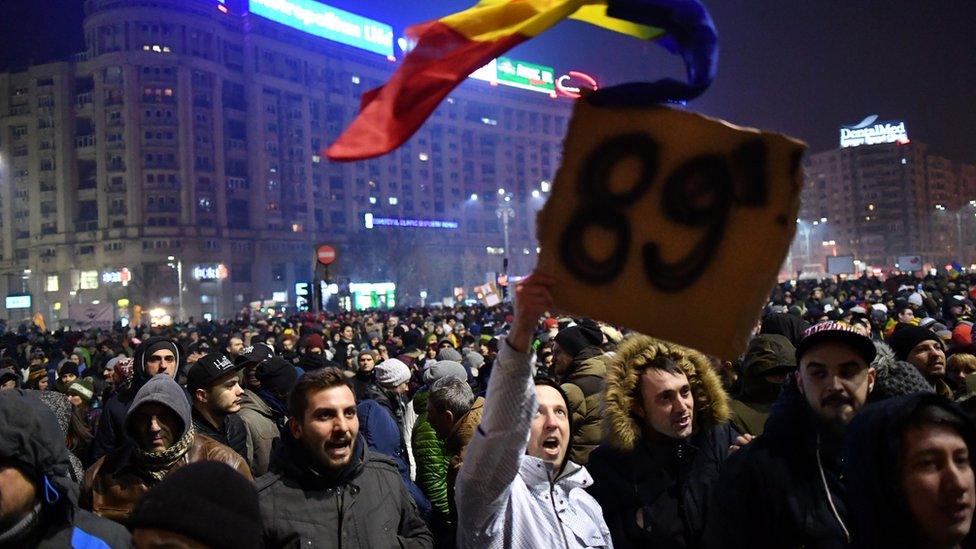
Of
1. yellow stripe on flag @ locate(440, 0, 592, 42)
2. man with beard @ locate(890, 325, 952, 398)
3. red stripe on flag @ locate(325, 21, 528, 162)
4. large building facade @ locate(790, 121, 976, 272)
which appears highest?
large building facade @ locate(790, 121, 976, 272)

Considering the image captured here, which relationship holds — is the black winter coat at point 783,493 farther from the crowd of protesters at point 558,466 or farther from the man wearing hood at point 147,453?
the man wearing hood at point 147,453

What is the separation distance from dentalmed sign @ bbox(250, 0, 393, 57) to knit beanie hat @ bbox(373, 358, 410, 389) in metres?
90.5

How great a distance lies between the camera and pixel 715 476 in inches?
A: 141

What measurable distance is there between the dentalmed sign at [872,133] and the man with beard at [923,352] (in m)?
166

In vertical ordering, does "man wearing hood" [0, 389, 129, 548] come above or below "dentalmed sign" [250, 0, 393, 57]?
below

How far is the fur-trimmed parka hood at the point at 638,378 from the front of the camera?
12.3ft

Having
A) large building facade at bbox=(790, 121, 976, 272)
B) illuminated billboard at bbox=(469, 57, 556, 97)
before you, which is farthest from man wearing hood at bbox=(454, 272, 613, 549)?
large building facade at bbox=(790, 121, 976, 272)

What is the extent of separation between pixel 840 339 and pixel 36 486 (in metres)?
3.31

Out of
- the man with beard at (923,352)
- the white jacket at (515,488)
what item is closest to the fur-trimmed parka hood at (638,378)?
the white jacket at (515,488)

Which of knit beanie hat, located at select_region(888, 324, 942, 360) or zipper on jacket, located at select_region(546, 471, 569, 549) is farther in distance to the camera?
knit beanie hat, located at select_region(888, 324, 942, 360)

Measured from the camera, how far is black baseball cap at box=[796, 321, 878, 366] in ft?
10.6

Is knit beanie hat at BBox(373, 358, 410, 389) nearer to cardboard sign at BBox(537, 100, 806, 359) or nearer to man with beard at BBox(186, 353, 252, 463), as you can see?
man with beard at BBox(186, 353, 252, 463)

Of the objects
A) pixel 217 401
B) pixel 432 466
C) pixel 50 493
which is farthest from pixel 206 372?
pixel 50 493

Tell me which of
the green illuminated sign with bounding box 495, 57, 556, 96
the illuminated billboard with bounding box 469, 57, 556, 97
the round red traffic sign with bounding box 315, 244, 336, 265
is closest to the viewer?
the round red traffic sign with bounding box 315, 244, 336, 265
